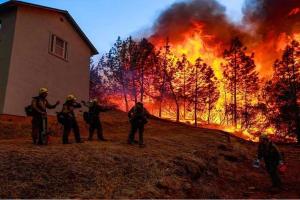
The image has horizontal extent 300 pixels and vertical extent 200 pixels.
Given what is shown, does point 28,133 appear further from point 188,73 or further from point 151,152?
point 188,73

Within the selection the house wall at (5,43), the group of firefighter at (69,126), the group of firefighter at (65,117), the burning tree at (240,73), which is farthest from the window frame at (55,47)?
the burning tree at (240,73)

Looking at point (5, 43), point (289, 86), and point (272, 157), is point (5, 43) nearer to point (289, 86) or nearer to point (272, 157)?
point (272, 157)

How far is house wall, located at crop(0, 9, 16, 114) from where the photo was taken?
19781 mm

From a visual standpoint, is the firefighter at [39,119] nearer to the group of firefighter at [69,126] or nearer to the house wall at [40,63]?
the group of firefighter at [69,126]

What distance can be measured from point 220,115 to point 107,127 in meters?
36.0

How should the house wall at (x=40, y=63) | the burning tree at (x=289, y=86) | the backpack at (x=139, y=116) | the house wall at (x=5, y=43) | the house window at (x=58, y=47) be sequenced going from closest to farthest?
1. the backpack at (x=139, y=116)
2. the house wall at (x=5, y=43)
3. the house wall at (x=40, y=63)
4. the house window at (x=58, y=47)
5. the burning tree at (x=289, y=86)

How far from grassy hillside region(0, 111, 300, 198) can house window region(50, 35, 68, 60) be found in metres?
6.86

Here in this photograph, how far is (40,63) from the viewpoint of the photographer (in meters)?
22.1

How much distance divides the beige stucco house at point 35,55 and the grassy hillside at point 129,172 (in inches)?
101

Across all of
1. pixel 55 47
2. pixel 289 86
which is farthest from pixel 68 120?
pixel 289 86

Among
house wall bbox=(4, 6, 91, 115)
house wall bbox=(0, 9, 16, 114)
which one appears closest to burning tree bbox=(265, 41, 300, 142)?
house wall bbox=(4, 6, 91, 115)

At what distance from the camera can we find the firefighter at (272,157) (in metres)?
13.6

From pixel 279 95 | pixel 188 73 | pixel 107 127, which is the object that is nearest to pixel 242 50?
pixel 188 73

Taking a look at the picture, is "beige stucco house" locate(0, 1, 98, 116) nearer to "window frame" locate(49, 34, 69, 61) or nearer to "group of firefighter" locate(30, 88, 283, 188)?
"window frame" locate(49, 34, 69, 61)
